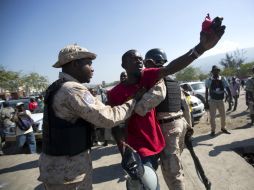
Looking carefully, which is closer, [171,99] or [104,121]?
[104,121]

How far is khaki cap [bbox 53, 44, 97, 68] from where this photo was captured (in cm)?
212

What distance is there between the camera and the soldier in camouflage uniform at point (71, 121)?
1.98 meters

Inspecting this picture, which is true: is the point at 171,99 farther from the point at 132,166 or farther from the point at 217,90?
the point at 217,90

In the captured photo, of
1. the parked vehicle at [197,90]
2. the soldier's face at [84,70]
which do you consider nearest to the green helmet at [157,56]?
the soldier's face at [84,70]

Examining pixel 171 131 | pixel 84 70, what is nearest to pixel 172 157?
pixel 171 131

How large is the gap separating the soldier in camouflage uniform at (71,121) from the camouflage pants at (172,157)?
97cm

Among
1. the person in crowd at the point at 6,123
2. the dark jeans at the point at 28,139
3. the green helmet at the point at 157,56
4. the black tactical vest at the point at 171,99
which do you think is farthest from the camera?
the person in crowd at the point at 6,123

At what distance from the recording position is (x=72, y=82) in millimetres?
2045

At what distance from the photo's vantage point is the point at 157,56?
11.5 ft

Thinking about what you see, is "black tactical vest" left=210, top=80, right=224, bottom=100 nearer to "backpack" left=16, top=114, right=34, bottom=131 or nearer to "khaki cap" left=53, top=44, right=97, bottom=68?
"backpack" left=16, top=114, right=34, bottom=131

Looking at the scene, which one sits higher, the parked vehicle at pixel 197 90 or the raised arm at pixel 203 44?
the raised arm at pixel 203 44

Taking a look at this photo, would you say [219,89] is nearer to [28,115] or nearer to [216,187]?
[216,187]

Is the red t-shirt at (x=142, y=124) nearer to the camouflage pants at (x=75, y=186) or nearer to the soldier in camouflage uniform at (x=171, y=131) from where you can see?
the soldier in camouflage uniform at (x=171, y=131)

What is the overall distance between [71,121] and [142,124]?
845 millimetres
